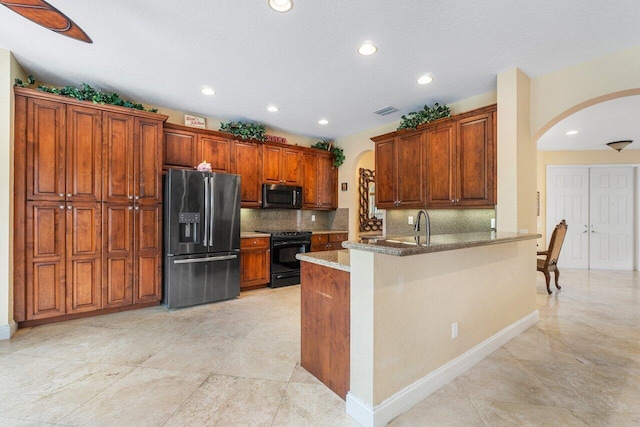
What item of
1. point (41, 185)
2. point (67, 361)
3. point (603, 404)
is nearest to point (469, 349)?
point (603, 404)

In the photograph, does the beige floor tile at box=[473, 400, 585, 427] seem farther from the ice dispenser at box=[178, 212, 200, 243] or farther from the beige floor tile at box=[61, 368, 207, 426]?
the ice dispenser at box=[178, 212, 200, 243]

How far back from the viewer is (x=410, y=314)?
187 centimetres

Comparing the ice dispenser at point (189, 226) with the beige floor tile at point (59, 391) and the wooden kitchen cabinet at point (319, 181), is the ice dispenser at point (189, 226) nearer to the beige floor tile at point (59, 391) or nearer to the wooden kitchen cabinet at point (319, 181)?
the beige floor tile at point (59, 391)

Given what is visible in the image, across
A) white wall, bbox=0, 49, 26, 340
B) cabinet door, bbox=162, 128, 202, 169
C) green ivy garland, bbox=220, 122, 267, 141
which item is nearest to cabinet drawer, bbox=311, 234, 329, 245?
green ivy garland, bbox=220, 122, 267, 141

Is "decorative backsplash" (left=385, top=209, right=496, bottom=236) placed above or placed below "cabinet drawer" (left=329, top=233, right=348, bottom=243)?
above

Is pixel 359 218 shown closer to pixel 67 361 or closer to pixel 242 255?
pixel 242 255

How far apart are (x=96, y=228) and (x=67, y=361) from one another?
1503mm

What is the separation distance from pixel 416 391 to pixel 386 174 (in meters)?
3.17

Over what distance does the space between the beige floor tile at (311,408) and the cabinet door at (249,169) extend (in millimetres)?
3256

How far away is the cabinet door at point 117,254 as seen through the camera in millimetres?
3424

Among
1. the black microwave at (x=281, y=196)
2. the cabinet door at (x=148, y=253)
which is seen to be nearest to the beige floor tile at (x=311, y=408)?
the cabinet door at (x=148, y=253)

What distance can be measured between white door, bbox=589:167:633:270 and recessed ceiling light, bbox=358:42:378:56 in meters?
6.90

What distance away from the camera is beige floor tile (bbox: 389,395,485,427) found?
67.6 inches

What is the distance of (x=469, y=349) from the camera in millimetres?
2350
